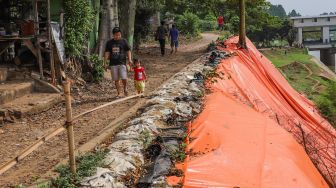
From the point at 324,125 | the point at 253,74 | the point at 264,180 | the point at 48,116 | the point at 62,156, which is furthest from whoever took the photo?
the point at 253,74

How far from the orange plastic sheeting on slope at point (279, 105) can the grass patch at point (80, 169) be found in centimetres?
425

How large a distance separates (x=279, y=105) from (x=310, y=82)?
39.1 feet

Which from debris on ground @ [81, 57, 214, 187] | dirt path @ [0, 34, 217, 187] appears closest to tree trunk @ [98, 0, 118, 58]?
dirt path @ [0, 34, 217, 187]

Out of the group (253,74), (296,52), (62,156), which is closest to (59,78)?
(62,156)

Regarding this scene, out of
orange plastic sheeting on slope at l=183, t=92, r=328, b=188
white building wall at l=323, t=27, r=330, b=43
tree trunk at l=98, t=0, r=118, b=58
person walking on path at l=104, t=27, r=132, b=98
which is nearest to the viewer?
orange plastic sheeting on slope at l=183, t=92, r=328, b=188

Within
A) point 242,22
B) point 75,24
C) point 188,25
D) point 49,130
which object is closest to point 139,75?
point 49,130

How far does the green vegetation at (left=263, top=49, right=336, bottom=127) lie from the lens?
1631 centimetres

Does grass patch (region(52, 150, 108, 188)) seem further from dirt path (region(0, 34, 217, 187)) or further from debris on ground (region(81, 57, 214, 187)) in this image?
dirt path (region(0, 34, 217, 187))

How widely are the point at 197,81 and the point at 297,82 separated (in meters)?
13.1

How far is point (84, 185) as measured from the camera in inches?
204

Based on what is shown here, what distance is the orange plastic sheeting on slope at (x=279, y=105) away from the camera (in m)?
9.59

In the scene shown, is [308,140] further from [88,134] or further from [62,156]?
[62,156]

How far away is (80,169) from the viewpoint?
5598 millimetres

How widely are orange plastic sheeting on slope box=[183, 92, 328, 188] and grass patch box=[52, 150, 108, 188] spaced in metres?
1.09
